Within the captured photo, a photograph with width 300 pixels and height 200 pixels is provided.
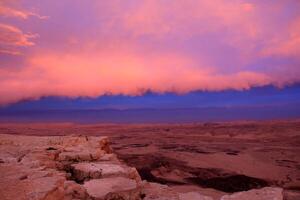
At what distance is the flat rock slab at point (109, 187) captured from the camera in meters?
4.41

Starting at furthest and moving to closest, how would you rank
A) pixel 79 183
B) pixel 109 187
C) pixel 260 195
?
pixel 79 183 → pixel 109 187 → pixel 260 195

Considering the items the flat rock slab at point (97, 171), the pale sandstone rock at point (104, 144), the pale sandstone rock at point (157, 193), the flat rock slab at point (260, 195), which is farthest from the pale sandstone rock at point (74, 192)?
the pale sandstone rock at point (104, 144)

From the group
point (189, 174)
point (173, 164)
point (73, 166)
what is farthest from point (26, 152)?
point (173, 164)

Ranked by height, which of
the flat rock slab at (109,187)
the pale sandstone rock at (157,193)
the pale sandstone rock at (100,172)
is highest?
the pale sandstone rock at (100,172)

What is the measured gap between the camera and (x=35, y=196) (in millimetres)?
4051

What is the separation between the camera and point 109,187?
4668mm

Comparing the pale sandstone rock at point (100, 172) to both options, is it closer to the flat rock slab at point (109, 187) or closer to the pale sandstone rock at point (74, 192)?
the flat rock slab at point (109, 187)

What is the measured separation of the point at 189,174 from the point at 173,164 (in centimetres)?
168

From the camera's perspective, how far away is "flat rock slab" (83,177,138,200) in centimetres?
441

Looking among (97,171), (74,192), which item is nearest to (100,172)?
(97,171)

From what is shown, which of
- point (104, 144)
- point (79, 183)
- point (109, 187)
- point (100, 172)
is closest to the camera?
point (109, 187)

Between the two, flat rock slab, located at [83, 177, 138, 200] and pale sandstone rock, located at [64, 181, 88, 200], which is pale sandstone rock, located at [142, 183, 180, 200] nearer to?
flat rock slab, located at [83, 177, 138, 200]

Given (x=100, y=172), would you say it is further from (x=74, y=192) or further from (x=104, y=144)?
(x=104, y=144)

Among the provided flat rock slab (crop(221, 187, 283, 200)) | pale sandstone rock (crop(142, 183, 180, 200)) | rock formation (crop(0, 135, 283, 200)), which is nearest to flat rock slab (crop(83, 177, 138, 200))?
rock formation (crop(0, 135, 283, 200))
